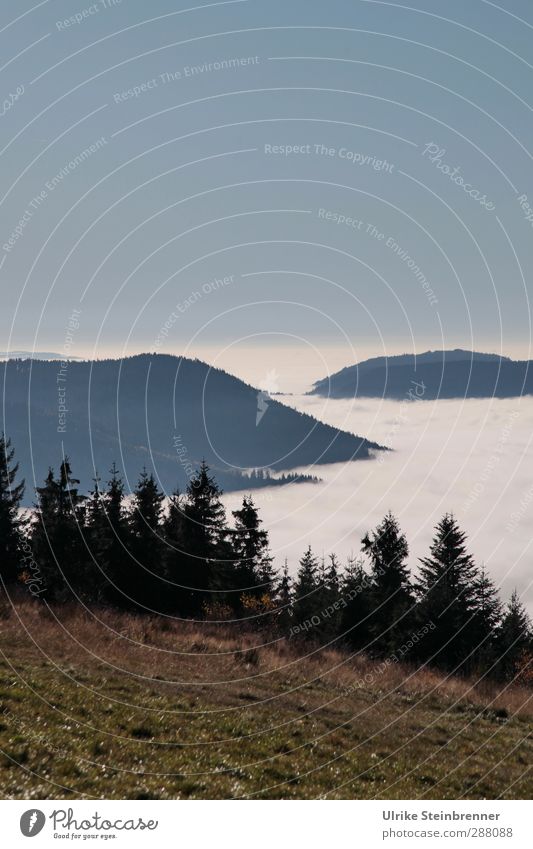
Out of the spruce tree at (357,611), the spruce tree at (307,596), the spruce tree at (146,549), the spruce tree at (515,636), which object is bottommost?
the spruce tree at (515,636)

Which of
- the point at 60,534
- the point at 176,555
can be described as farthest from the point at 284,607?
the point at 60,534

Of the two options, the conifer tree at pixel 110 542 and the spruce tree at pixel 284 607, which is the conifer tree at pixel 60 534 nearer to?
the conifer tree at pixel 110 542

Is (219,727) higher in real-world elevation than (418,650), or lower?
higher

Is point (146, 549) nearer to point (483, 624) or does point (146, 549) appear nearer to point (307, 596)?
point (307, 596)

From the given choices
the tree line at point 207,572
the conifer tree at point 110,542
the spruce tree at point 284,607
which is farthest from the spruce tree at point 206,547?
the conifer tree at point 110,542

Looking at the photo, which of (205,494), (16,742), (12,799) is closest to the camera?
(12,799)

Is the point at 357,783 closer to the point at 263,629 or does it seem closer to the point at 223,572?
the point at 263,629

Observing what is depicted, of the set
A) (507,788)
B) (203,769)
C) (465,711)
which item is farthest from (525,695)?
(203,769)
